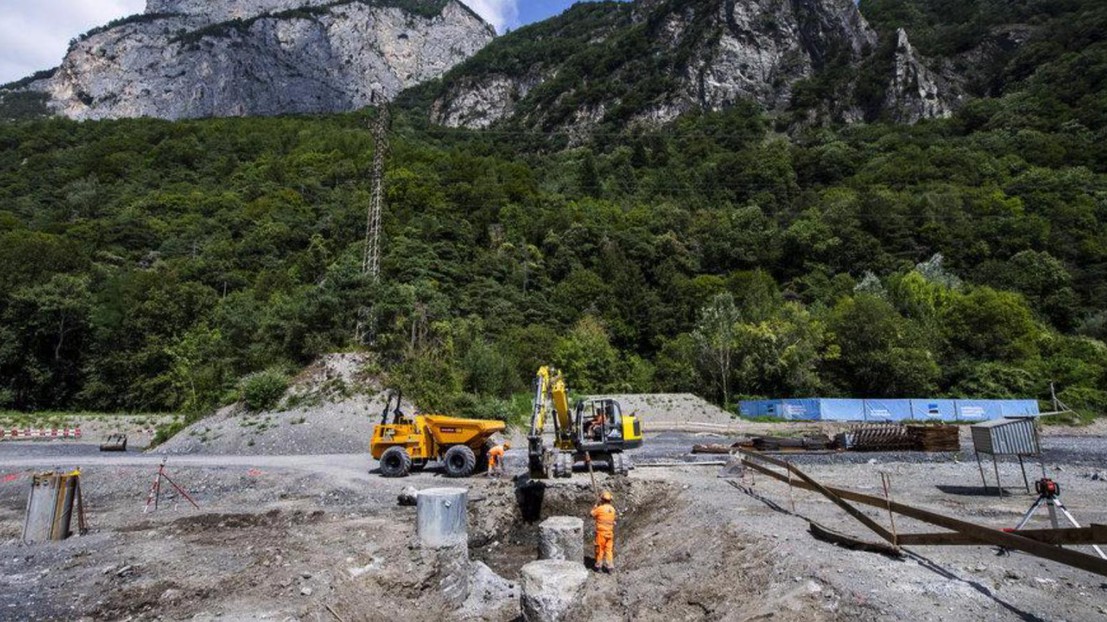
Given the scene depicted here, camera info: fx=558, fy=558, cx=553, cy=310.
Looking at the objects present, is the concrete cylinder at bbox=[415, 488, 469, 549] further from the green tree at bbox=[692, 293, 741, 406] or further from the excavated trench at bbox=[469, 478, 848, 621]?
the green tree at bbox=[692, 293, 741, 406]

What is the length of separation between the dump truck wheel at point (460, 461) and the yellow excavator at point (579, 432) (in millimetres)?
1781

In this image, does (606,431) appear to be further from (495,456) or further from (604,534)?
(604,534)

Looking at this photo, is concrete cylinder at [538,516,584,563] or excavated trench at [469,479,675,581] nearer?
concrete cylinder at [538,516,584,563]

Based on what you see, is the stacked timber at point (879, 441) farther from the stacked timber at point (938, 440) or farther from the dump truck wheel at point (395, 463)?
the dump truck wheel at point (395, 463)

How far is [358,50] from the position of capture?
516 ft

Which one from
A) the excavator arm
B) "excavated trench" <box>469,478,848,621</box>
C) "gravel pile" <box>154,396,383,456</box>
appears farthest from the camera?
"gravel pile" <box>154,396,383,456</box>

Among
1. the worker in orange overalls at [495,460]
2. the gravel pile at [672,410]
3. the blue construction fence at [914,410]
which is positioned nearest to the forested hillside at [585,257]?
the blue construction fence at [914,410]

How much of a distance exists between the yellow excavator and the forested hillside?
1189 centimetres

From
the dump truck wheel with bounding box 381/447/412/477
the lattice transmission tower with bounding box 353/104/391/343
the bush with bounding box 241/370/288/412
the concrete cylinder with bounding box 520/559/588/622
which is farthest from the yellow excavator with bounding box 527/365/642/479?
the lattice transmission tower with bounding box 353/104/391/343

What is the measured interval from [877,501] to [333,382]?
2250cm

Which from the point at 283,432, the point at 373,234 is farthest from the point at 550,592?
the point at 373,234

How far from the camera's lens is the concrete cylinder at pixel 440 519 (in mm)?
8117

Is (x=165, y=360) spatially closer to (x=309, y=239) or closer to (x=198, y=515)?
(x=309, y=239)

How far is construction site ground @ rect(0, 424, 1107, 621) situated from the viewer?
6105mm
